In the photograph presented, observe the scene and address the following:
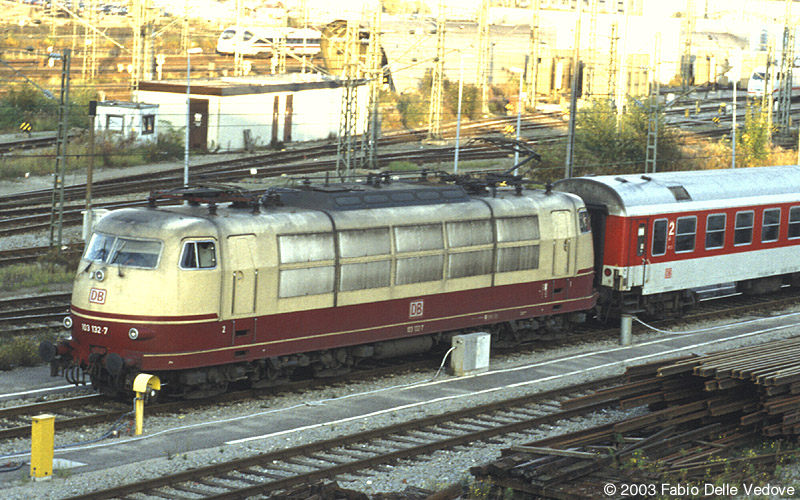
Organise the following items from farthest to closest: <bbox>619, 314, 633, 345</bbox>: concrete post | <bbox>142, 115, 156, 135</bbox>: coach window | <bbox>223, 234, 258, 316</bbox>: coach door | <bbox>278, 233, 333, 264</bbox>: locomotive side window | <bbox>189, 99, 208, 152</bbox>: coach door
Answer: <bbox>189, 99, 208, 152</bbox>: coach door, <bbox>142, 115, 156, 135</bbox>: coach window, <bbox>619, 314, 633, 345</bbox>: concrete post, <bbox>278, 233, 333, 264</bbox>: locomotive side window, <bbox>223, 234, 258, 316</bbox>: coach door

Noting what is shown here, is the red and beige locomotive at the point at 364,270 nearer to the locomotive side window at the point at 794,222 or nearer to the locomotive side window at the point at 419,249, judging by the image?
the locomotive side window at the point at 419,249

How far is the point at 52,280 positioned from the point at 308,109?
→ 2763cm

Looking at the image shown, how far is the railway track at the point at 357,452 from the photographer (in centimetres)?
1359

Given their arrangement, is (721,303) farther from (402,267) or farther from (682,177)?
(402,267)

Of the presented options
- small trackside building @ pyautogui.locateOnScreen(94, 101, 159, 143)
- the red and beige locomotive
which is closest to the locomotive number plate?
the red and beige locomotive

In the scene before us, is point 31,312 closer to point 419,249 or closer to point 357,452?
point 419,249

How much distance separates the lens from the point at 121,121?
4819cm

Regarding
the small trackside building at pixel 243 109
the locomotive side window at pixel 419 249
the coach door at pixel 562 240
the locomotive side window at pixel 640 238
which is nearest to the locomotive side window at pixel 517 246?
the coach door at pixel 562 240

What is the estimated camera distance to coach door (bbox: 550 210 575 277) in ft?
75.3

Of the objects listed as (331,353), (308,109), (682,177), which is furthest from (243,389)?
(308,109)

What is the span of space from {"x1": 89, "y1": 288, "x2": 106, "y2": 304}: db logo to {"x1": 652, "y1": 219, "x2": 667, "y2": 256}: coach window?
518 inches

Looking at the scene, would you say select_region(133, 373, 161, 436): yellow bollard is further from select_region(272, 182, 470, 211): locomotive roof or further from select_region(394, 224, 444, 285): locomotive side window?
select_region(394, 224, 444, 285): locomotive side window

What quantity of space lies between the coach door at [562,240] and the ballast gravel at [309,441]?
3.09 meters

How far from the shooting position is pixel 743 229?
27.5 m
